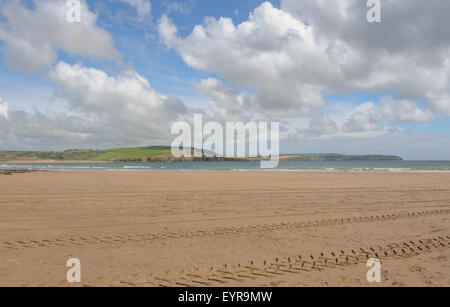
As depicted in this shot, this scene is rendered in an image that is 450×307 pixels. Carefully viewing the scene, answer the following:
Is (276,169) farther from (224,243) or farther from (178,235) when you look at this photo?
(224,243)

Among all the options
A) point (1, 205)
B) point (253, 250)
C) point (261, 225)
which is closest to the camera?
point (253, 250)

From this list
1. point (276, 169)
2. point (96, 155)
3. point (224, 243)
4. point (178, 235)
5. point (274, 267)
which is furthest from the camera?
point (96, 155)

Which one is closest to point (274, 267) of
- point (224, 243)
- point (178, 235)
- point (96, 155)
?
point (224, 243)

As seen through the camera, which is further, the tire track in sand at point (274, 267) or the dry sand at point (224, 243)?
the dry sand at point (224, 243)

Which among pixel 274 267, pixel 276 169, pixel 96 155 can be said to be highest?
pixel 96 155

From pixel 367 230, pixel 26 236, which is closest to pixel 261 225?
pixel 367 230

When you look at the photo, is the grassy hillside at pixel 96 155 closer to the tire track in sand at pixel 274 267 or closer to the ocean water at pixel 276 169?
the ocean water at pixel 276 169

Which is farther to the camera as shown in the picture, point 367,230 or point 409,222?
point 409,222

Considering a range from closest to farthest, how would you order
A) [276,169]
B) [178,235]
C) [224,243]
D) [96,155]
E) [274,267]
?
[274,267] → [224,243] → [178,235] → [276,169] → [96,155]

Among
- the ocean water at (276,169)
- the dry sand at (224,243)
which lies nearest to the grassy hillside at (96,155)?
the ocean water at (276,169)

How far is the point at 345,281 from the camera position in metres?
4.75
